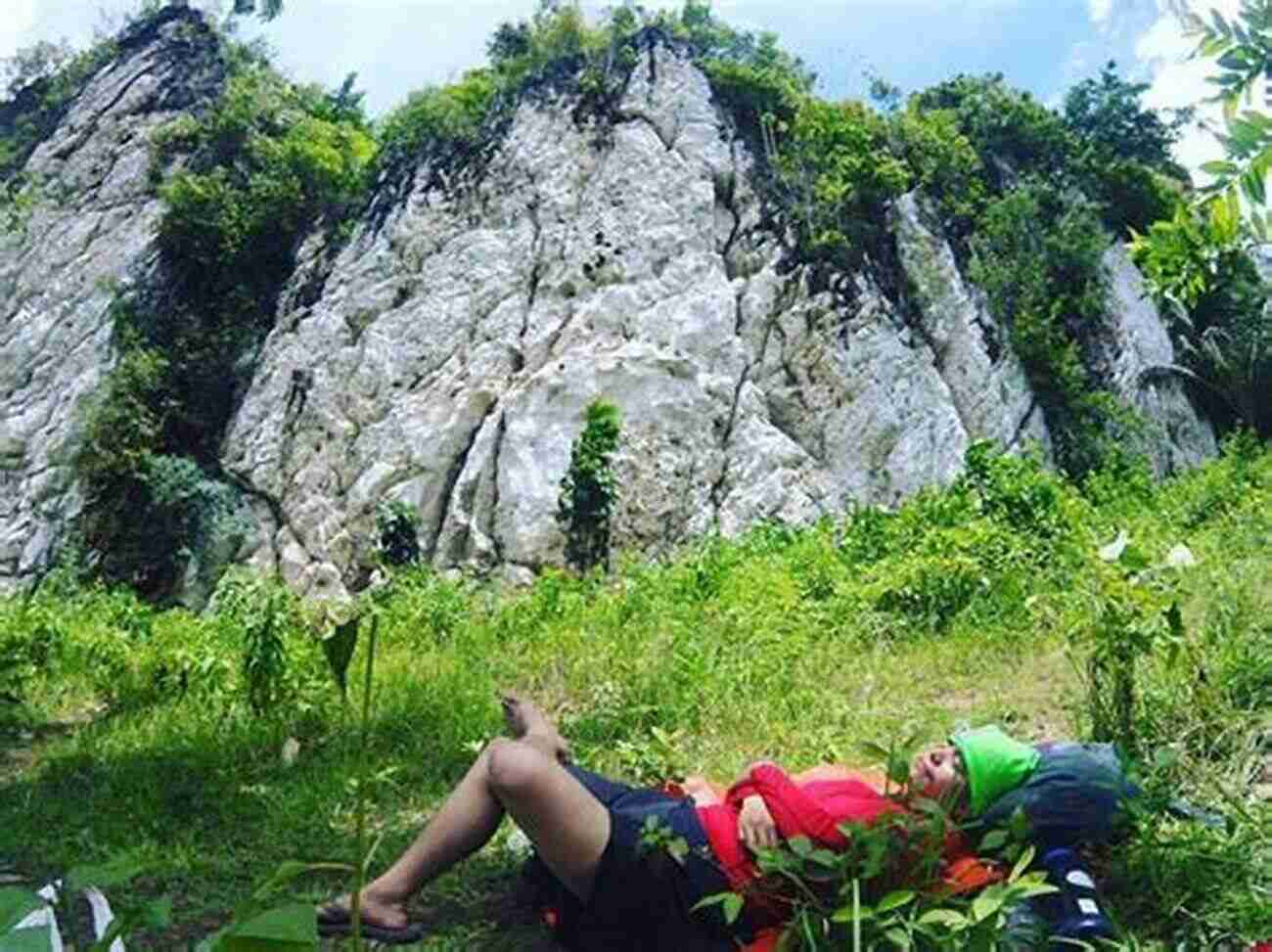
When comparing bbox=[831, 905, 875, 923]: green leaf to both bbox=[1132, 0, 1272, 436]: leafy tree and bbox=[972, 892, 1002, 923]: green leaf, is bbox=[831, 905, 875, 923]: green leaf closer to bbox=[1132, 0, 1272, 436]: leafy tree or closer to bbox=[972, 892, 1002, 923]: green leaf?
bbox=[972, 892, 1002, 923]: green leaf

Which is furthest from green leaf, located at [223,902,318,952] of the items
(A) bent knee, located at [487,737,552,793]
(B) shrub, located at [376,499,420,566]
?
(B) shrub, located at [376,499,420,566]

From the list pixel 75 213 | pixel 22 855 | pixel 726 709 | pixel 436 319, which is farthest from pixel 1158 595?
pixel 75 213

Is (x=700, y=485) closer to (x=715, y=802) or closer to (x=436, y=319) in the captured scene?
(x=436, y=319)

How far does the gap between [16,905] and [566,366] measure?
1350 cm

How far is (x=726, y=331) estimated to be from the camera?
48.0ft

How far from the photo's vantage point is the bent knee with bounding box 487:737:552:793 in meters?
2.63

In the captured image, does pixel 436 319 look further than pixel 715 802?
Yes

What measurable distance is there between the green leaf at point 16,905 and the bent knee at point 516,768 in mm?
1970

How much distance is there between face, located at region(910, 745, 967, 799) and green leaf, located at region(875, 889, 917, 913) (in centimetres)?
43

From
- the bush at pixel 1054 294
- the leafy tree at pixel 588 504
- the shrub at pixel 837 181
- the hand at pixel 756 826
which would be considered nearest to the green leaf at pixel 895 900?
the hand at pixel 756 826

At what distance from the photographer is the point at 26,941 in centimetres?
66

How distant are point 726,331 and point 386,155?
17.0 feet

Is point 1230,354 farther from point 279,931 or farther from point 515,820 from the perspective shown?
point 279,931

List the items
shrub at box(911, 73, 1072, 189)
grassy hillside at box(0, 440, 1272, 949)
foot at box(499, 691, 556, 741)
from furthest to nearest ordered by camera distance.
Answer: shrub at box(911, 73, 1072, 189)
foot at box(499, 691, 556, 741)
grassy hillside at box(0, 440, 1272, 949)
